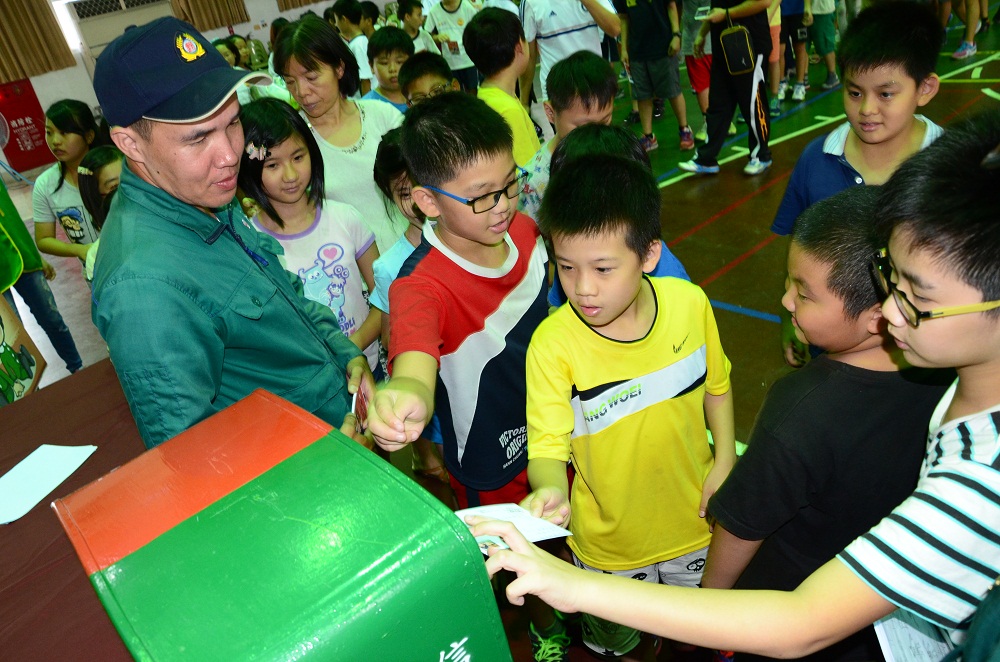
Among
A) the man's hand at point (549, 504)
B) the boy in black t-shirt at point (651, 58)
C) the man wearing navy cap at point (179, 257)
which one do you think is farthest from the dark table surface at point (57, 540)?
the boy in black t-shirt at point (651, 58)

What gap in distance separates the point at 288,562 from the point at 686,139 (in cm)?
668

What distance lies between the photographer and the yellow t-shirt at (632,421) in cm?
156

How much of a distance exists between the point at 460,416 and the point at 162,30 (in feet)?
3.92

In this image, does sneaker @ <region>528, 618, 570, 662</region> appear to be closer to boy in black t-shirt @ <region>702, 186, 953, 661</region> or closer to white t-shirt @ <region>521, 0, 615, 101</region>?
boy in black t-shirt @ <region>702, 186, 953, 661</region>

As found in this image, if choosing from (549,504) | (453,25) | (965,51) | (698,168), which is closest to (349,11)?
(453,25)

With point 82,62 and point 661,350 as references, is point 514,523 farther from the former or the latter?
point 82,62

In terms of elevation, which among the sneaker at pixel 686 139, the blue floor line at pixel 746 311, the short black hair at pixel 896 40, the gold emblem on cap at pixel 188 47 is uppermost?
the gold emblem on cap at pixel 188 47

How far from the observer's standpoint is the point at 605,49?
33.1 feet

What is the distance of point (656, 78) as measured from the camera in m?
6.36

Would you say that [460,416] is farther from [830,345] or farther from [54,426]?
[54,426]

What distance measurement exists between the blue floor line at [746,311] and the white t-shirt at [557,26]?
7.11 feet

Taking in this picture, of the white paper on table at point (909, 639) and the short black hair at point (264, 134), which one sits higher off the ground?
the short black hair at point (264, 134)

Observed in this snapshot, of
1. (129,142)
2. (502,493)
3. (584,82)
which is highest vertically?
(129,142)

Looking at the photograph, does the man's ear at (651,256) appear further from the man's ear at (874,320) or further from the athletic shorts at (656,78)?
the athletic shorts at (656,78)
